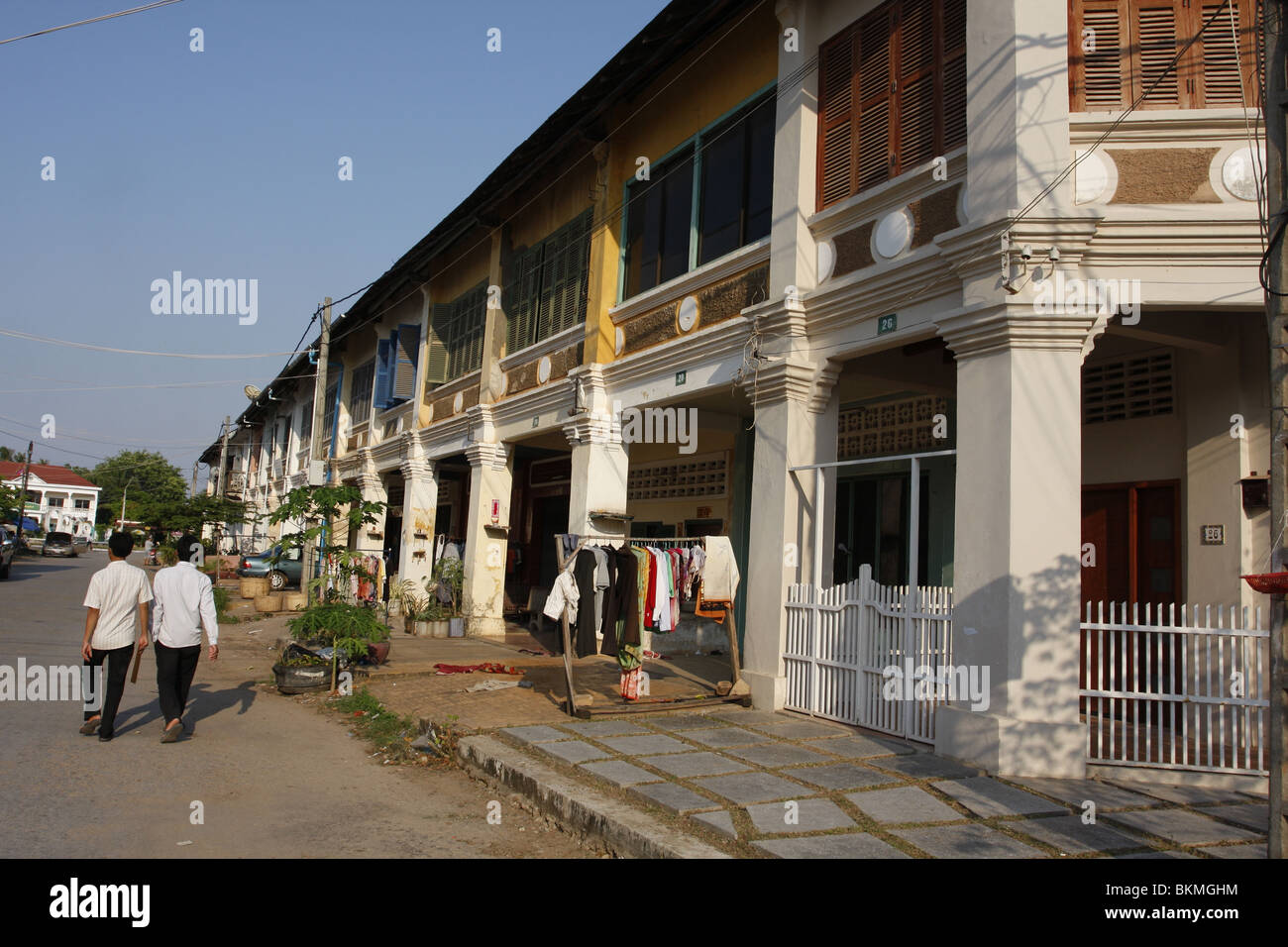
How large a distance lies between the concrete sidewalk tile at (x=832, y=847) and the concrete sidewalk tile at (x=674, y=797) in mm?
630

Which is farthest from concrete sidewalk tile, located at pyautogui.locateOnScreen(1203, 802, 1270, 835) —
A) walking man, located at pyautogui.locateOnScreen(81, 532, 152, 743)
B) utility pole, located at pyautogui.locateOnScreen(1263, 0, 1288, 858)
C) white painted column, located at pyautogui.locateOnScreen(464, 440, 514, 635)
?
white painted column, located at pyautogui.locateOnScreen(464, 440, 514, 635)

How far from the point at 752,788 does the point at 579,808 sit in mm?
1153

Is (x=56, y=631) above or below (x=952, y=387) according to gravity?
below

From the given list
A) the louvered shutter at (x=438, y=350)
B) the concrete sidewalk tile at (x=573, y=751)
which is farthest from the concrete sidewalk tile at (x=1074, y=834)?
the louvered shutter at (x=438, y=350)

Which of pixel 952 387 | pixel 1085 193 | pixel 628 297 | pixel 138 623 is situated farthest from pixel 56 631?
pixel 1085 193

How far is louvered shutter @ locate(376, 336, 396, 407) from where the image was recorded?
20.7 meters

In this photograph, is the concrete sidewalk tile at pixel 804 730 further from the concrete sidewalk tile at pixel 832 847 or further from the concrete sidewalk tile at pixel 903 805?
the concrete sidewalk tile at pixel 832 847

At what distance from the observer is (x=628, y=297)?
12297 millimetres

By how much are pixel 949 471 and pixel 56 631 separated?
1431 cm

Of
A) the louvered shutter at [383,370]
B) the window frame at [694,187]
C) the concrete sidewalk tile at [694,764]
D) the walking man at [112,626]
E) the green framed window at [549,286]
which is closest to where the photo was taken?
the concrete sidewalk tile at [694,764]

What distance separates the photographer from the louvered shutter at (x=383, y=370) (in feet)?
67.8

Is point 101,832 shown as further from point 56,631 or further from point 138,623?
point 56,631

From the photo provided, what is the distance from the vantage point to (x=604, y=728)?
25.0 ft

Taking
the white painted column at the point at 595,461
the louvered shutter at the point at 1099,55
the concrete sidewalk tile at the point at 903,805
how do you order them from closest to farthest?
1. the concrete sidewalk tile at the point at 903,805
2. the louvered shutter at the point at 1099,55
3. the white painted column at the point at 595,461
